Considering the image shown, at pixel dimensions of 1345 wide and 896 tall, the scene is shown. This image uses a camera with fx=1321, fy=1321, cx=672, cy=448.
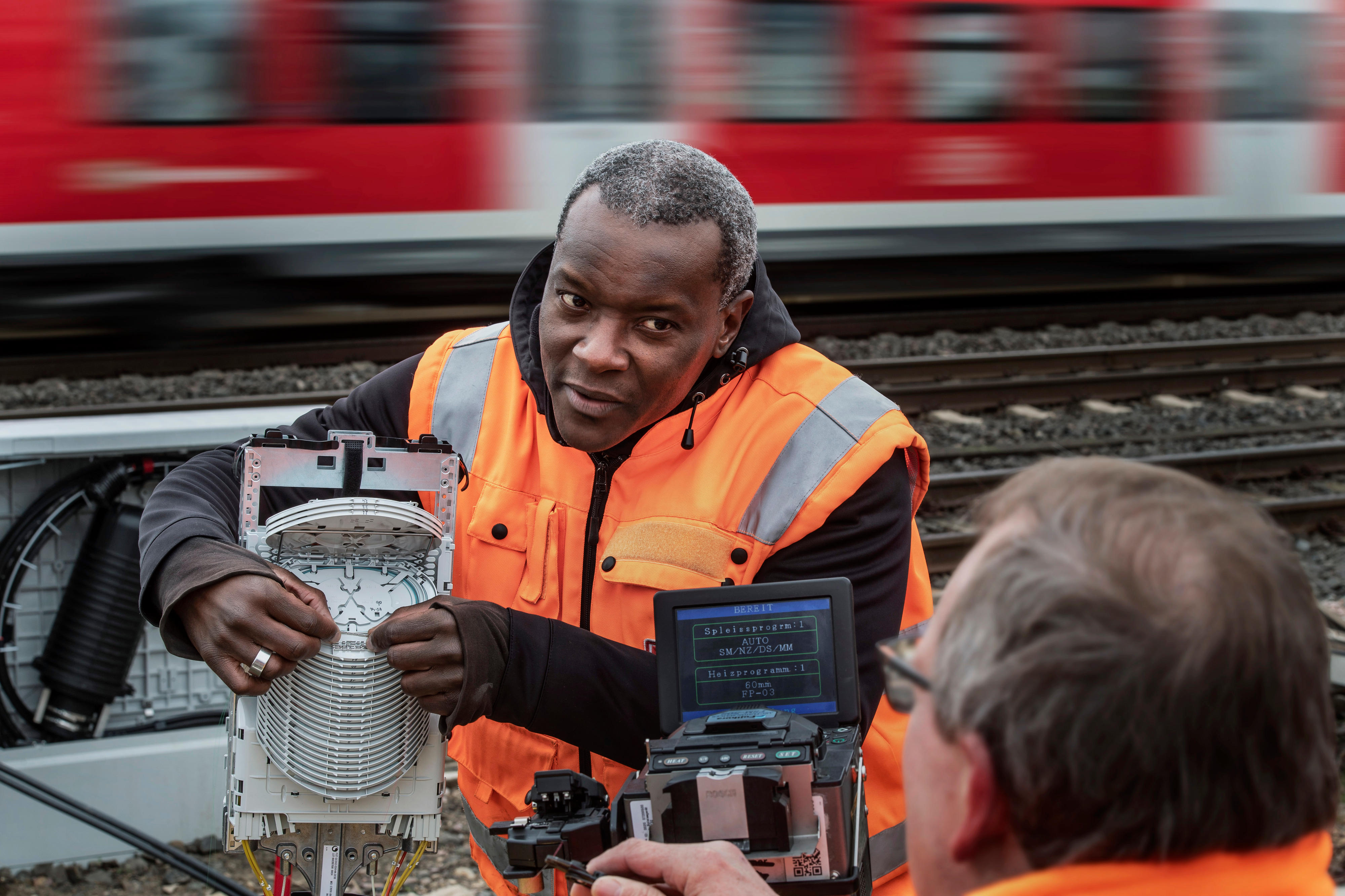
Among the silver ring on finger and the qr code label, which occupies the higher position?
the silver ring on finger

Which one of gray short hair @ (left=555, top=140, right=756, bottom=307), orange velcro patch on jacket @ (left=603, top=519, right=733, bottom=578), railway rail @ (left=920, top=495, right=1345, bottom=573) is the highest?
gray short hair @ (left=555, top=140, right=756, bottom=307)

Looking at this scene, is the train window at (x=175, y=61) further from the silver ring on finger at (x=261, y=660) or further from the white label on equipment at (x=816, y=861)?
the white label on equipment at (x=816, y=861)

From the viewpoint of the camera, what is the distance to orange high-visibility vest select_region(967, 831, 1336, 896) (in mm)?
1207

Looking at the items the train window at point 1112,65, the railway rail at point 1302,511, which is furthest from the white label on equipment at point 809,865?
the train window at point 1112,65

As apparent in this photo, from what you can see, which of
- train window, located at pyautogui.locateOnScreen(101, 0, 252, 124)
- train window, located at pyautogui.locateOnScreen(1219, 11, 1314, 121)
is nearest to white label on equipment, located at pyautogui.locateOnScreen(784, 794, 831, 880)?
train window, located at pyautogui.locateOnScreen(101, 0, 252, 124)

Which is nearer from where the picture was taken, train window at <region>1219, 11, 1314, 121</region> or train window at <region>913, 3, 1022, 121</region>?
train window at <region>913, 3, 1022, 121</region>

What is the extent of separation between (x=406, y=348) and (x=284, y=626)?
312 inches

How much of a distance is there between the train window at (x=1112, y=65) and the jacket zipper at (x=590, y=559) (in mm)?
8154

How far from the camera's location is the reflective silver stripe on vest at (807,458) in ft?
7.18

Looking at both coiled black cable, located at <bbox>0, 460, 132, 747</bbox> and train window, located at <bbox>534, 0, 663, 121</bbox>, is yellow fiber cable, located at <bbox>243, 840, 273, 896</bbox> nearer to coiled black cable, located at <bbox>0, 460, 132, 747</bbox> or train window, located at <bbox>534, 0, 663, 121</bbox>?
coiled black cable, located at <bbox>0, 460, 132, 747</bbox>

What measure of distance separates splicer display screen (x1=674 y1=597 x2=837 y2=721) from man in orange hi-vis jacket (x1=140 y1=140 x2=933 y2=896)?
0.22 meters

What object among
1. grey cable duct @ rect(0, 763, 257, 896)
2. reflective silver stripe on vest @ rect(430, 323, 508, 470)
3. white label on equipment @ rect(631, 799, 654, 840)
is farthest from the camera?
grey cable duct @ rect(0, 763, 257, 896)

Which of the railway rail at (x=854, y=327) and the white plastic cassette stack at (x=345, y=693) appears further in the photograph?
the railway rail at (x=854, y=327)

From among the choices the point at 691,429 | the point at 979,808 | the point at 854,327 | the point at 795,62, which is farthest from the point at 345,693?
the point at 854,327
